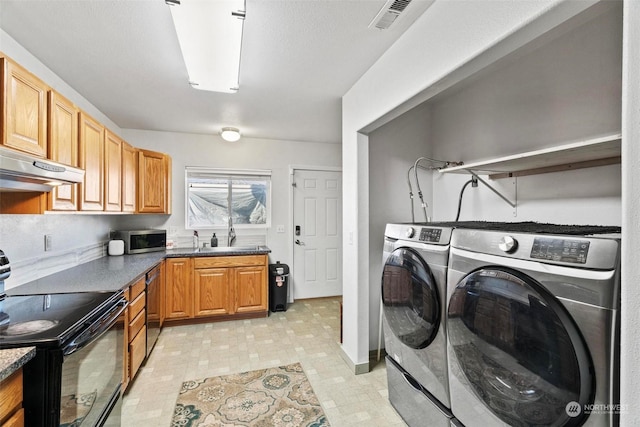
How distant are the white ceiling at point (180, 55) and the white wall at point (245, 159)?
0.74 metres

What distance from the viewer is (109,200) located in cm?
262

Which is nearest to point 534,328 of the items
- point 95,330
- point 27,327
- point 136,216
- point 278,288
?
point 95,330

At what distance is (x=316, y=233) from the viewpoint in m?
4.60

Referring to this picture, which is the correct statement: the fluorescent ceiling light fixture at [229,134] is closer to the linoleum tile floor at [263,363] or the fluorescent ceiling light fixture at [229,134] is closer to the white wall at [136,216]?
the white wall at [136,216]

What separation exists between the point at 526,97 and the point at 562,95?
0.81ft

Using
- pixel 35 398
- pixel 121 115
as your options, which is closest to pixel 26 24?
pixel 121 115

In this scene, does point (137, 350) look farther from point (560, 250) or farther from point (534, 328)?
point (560, 250)

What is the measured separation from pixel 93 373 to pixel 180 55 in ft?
6.66

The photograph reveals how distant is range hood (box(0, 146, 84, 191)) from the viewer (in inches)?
49.1

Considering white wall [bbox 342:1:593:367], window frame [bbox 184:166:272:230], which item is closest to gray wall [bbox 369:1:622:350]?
A: white wall [bbox 342:1:593:367]

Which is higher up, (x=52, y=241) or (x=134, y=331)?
(x=52, y=241)

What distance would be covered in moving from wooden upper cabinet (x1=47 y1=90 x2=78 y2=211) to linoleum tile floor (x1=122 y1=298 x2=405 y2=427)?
146cm

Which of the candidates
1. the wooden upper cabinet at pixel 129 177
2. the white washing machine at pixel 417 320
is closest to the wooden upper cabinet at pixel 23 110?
the wooden upper cabinet at pixel 129 177

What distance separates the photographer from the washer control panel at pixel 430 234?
155 centimetres
